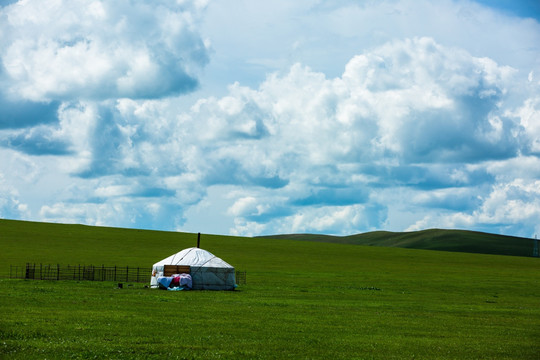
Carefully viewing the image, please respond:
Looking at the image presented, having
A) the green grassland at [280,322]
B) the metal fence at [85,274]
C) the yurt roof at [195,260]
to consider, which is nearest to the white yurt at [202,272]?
the yurt roof at [195,260]

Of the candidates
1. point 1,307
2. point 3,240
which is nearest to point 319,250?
point 3,240

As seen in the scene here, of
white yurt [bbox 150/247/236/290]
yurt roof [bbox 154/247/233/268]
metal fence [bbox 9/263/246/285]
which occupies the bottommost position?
metal fence [bbox 9/263/246/285]

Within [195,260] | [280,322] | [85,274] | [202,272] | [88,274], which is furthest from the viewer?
[85,274]

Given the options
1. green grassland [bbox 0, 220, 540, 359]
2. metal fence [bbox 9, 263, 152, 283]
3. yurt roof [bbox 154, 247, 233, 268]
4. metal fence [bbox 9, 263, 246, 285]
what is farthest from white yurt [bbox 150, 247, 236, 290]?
metal fence [bbox 9, 263, 152, 283]

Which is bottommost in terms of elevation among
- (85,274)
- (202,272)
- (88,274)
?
(85,274)

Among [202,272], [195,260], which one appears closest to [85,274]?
[195,260]

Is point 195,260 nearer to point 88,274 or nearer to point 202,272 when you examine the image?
point 202,272

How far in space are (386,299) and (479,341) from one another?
21.7m

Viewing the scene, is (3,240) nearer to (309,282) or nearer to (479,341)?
(309,282)

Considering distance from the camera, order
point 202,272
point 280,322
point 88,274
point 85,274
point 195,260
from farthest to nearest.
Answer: point 85,274
point 88,274
point 195,260
point 202,272
point 280,322

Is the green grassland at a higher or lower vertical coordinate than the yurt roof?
lower

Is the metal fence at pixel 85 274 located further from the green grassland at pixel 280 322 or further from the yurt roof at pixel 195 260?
the green grassland at pixel 280 322

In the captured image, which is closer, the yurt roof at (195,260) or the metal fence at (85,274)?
the yurt roof at (195,260)

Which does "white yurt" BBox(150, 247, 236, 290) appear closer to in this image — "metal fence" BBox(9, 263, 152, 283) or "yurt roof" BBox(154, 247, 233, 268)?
"yurt roof" BBox(154, 247, 233, 268)
